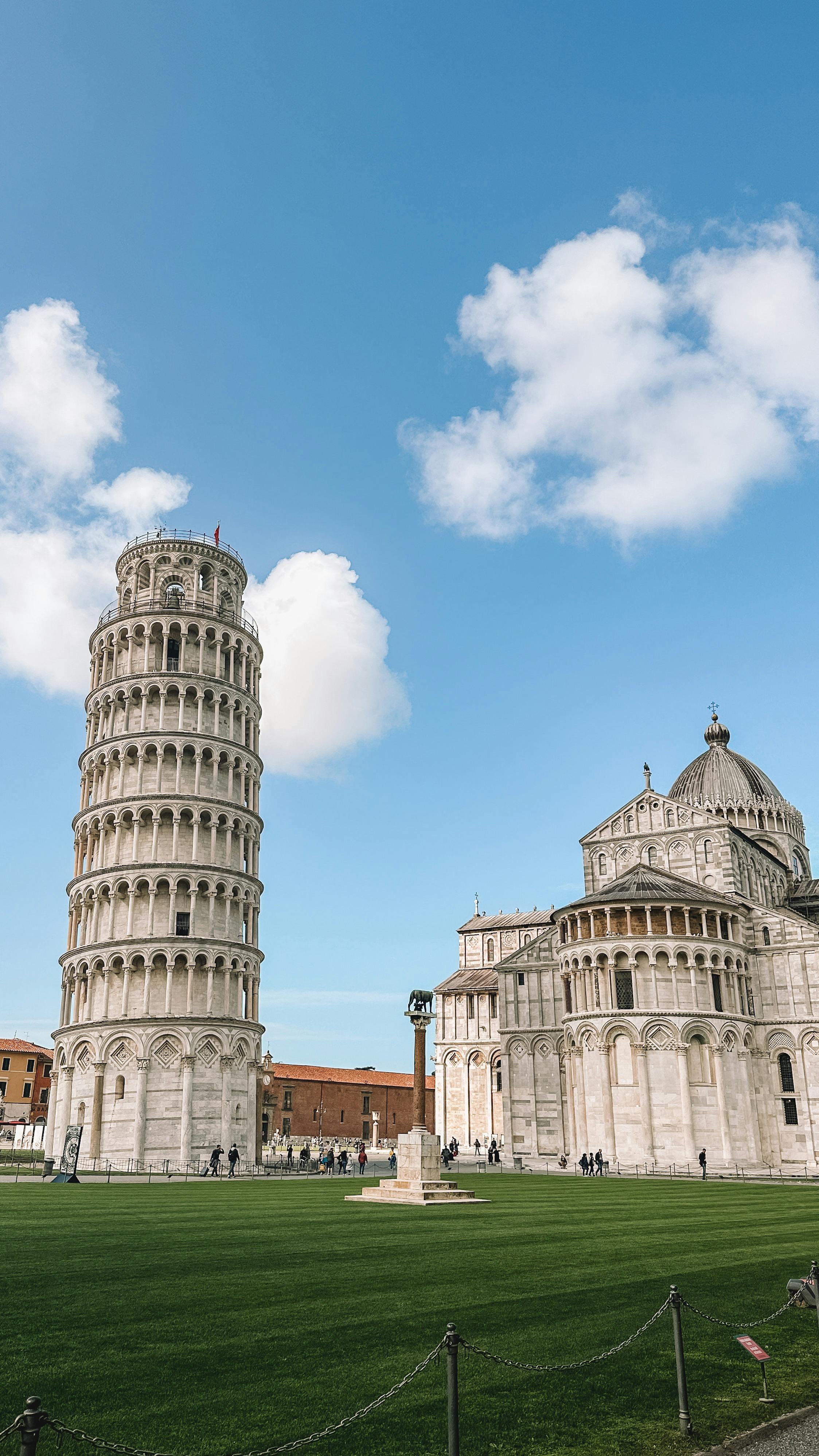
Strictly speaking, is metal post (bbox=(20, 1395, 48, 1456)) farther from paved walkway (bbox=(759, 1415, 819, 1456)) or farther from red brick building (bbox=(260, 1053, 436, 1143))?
red brick building (bbox=(260, 1053, 436, 1143))

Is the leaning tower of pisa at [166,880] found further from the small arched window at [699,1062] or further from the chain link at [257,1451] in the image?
the chain link at [257,1451]

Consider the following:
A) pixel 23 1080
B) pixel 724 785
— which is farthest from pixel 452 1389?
pixel 23 1080

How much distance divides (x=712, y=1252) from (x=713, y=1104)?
43.3 metres

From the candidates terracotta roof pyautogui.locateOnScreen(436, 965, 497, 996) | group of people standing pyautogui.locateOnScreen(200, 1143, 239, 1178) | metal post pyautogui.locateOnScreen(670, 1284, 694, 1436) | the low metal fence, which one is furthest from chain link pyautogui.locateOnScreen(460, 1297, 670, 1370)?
terracotta roof pyautogui.locateOnScreen(436, 965, 497, 996)

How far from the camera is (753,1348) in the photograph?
10.8 meters

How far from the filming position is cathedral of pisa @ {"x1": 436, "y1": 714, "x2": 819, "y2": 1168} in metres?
60.5

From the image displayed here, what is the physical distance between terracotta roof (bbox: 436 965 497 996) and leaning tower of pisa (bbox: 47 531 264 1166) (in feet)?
99.4

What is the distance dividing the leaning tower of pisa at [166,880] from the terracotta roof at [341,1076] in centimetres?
3566

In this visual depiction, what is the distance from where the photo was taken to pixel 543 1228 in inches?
957

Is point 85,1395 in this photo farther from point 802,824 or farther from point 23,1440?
point 802,824

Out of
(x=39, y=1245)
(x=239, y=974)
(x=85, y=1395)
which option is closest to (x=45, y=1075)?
(x=239, y=974)

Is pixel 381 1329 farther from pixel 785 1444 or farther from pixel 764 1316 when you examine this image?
pixel 764 1316

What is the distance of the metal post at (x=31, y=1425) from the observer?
6312 millimetres

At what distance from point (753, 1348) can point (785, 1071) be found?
198 ft
